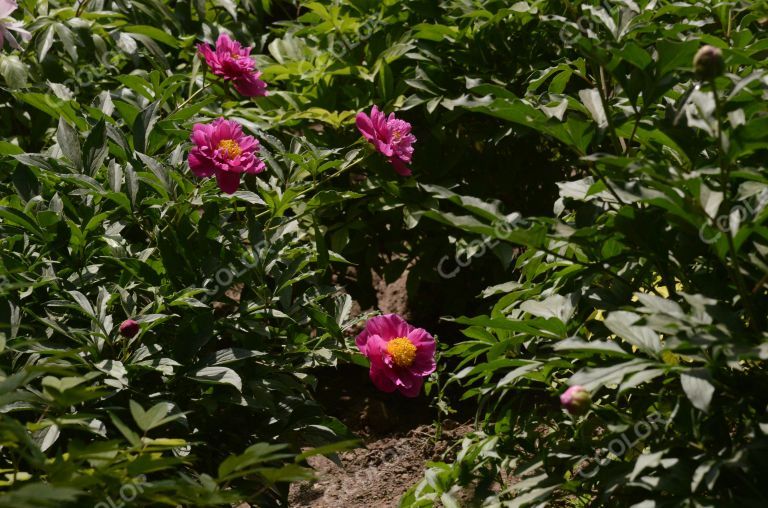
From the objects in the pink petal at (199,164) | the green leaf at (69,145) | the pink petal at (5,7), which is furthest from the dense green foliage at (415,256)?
the pink petal at (5,7)

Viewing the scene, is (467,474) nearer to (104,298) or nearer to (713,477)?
(713,477)

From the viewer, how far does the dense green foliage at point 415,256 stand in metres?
1.38

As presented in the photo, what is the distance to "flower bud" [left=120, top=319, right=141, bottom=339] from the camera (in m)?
1.72

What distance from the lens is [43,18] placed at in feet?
9.20

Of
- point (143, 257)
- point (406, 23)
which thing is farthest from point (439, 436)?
point (406, 23)

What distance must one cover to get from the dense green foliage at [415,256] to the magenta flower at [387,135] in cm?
7

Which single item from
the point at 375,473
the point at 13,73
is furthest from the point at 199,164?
the point at 375,473

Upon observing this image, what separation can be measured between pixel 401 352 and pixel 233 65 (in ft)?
2.92

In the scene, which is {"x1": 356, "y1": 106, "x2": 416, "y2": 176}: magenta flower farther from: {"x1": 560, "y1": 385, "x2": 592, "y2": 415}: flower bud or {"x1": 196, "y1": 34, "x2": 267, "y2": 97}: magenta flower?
{"x1": 560, "y1": 385, "x2": 592, "y2": 415}: flower bud

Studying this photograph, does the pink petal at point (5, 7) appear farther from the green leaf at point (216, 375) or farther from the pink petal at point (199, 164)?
the green leaf at point (216, 375)

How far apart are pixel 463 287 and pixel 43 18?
166cm

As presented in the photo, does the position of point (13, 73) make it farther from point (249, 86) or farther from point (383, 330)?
point (383, 330)

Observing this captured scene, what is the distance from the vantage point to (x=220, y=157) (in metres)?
1.97

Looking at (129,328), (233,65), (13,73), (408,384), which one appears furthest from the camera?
(13,73)
